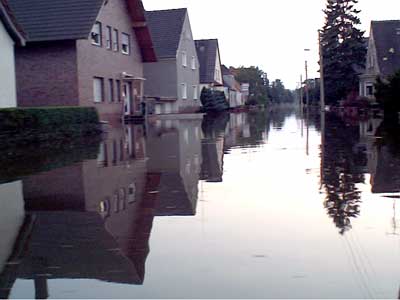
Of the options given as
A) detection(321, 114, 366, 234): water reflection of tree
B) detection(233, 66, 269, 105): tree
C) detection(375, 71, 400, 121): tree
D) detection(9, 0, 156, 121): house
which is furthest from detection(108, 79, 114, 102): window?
detection(233, 66, 269, 105): tree

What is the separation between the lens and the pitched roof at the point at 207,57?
232ft

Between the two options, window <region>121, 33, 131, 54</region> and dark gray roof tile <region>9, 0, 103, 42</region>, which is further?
window <region>121, 33, 131, 54</region>

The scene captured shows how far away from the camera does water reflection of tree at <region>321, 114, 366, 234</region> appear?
808 cm

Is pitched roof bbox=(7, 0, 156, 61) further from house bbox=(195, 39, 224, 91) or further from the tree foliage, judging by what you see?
house bbox=(195, 39, 224, 91)

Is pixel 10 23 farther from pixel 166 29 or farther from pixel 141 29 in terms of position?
pixel 166 29

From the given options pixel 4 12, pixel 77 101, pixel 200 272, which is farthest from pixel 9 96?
pixel 200 272

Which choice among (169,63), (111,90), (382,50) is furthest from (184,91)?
(382,50)

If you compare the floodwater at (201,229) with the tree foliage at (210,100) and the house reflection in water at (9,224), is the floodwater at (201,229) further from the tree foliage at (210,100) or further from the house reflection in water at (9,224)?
the tree foliage at (210,100)

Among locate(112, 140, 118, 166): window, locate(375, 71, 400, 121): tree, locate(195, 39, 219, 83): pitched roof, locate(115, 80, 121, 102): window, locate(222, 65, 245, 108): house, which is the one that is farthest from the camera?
locate(222, 65, 245, 108): house

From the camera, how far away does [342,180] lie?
11.2 metres

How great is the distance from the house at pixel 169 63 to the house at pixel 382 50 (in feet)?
58.3

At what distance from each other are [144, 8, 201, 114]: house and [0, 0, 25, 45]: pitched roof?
82.1 ft

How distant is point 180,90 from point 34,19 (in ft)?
75.1

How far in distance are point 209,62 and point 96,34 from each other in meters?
38.3
